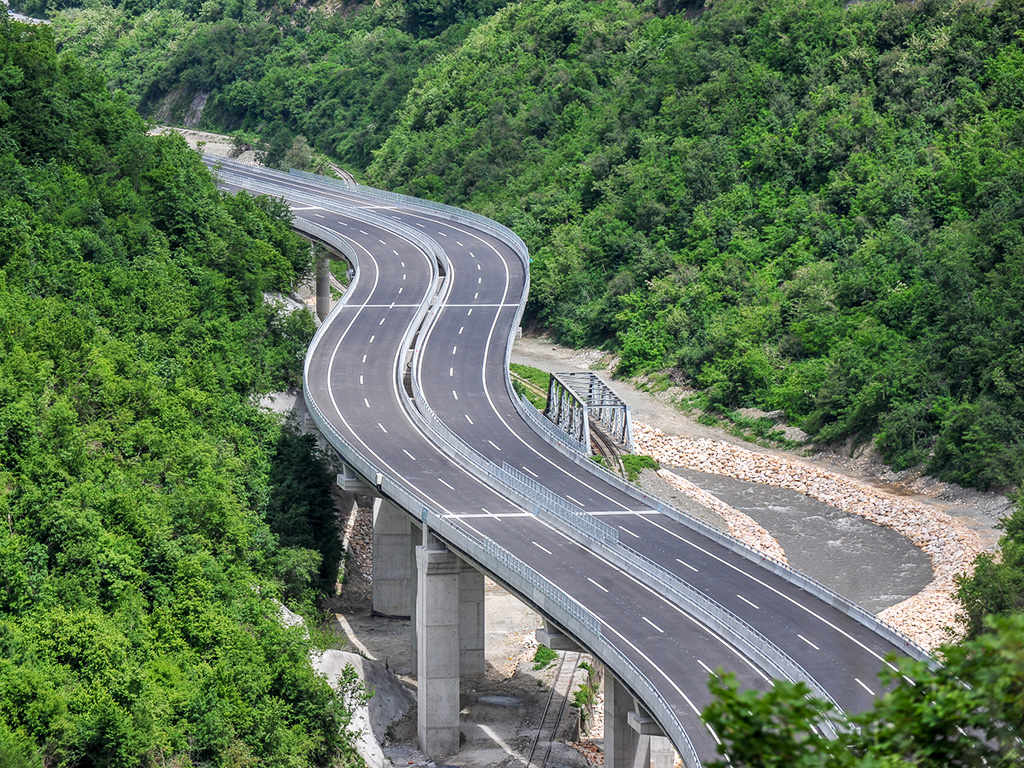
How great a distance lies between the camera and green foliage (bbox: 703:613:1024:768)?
1636cm

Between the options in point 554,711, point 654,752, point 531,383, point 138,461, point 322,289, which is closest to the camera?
point 654,752

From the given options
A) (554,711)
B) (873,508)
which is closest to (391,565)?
(554,711)

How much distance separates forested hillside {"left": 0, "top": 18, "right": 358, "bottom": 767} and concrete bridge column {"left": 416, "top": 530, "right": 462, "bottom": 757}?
6804mm

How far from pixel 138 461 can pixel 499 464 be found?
20.3m

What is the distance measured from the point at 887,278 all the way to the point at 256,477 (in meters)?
49.7

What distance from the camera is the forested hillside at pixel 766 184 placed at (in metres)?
A: 88.6

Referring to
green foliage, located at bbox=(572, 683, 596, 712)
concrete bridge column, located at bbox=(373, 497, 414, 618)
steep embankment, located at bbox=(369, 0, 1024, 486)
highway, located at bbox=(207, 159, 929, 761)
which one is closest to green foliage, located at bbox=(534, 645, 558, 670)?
green foliage, located at bbox=(572, 683, 596, 712)

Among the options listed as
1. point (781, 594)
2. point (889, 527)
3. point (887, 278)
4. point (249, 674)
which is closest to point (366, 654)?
point (249, 674)

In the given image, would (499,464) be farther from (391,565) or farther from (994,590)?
(994,590)

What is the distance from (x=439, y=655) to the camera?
59969mm

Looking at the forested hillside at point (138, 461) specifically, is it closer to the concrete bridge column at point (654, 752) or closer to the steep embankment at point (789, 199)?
the concrete bridge column at point (654, 752)

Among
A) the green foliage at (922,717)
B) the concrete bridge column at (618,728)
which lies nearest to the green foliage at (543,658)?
the concrete bridge column at (618,728)

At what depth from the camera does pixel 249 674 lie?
51.5 m

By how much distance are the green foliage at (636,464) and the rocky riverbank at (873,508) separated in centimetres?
491
